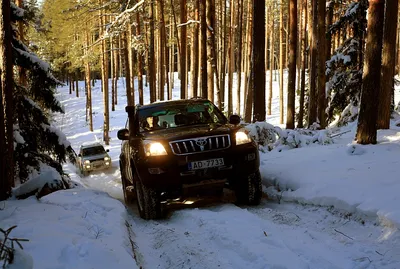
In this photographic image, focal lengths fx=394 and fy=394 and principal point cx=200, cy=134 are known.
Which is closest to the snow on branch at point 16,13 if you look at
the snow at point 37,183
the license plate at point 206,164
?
the snow at point 37,183

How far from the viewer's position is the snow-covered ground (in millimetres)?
3912

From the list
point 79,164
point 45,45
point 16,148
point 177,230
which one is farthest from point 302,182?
point 45,45

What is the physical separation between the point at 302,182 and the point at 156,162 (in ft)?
8.81

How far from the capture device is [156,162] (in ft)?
19.1

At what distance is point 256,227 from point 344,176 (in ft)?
8.13

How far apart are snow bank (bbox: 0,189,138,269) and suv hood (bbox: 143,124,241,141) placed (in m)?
1.37

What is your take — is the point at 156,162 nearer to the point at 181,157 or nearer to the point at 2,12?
the point at 181,157

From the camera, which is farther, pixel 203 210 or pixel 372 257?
pixel 203 210

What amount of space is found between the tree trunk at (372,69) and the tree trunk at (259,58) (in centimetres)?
362

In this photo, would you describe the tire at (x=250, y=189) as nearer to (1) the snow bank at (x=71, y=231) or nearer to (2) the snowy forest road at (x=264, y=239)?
(2) the snowy forest road at (x=264, y=239)

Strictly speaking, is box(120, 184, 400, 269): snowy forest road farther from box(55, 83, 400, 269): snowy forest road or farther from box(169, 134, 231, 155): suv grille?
box(169, 134, 231, 155): suv grille

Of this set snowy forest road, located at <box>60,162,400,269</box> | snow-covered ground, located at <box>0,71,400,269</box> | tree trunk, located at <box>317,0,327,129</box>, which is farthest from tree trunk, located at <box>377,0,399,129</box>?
snowy forest road, located at <box>60,162,400,269</box>

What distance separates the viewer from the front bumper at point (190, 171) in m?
5.82

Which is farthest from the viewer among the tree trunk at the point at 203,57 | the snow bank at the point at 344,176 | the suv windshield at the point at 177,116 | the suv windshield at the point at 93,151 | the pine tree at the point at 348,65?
the suv windshield at the point at 93,151
